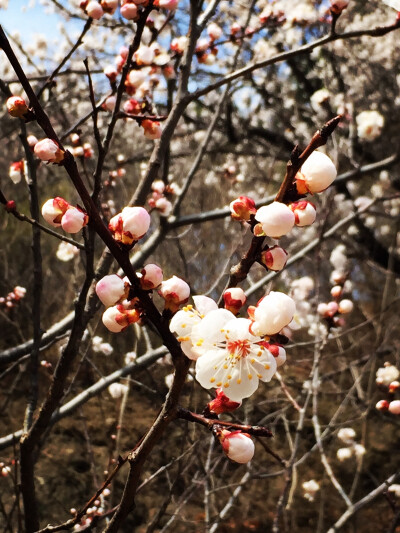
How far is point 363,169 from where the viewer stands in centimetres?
251

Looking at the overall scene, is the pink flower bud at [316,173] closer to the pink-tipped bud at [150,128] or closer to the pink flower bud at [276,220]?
the pink flower bud at [276,220]

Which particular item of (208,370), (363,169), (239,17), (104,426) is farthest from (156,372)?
(239,17)

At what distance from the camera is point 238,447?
67 cm

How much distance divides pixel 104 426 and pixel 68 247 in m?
2.42

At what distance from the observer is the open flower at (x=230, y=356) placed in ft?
2.21

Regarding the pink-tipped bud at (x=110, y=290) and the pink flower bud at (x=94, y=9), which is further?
the pink flower bud at (x=94, y=9)

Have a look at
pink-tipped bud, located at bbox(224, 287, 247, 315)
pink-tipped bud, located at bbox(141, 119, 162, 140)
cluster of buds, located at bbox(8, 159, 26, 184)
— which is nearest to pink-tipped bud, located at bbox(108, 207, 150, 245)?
pink-tipped bud, located at bbox(224, 287, 247, 315)

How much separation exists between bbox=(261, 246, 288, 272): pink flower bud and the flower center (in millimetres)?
141

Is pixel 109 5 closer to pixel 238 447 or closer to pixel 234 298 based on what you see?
pixel 234 298

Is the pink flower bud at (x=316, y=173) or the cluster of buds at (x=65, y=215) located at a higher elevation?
the cluster of buds at (x=65, y=215)

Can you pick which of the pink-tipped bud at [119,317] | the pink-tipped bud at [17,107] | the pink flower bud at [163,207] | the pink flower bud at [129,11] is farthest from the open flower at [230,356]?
the pink flower bud at [163,207]

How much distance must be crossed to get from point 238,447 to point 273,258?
0.27 meters

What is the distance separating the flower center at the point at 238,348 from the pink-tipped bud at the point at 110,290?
19 centimetres

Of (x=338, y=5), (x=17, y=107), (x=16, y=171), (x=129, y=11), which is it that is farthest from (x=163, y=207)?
(x=17, y=107)
